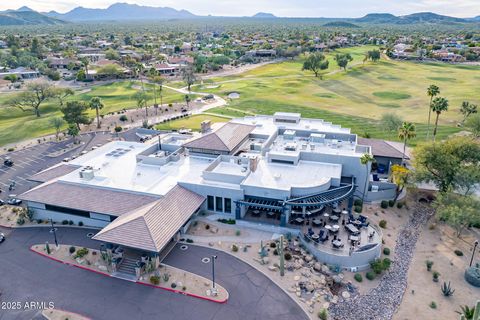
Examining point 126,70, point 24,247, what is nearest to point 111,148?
point 24,247

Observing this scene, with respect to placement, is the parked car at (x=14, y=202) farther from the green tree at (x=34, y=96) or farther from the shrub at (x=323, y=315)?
the green tree at (x=34, y=96)

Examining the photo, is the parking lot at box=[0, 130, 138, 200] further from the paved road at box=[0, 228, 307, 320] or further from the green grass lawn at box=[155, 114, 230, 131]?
the paved road at box=[0, 228, 307, 320]

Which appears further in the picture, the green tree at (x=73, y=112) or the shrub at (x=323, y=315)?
the green tree at (x=73, y=112)

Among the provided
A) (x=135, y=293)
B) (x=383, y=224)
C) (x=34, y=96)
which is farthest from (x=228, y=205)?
(x=34, y=96)

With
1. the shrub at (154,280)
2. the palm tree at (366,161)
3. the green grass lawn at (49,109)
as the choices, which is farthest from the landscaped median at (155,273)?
the green grass lawn at (49,109)

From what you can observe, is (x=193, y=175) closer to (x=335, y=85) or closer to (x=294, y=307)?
(x=294, y=307)

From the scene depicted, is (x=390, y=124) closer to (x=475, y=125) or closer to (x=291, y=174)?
(x=475, y=125)
